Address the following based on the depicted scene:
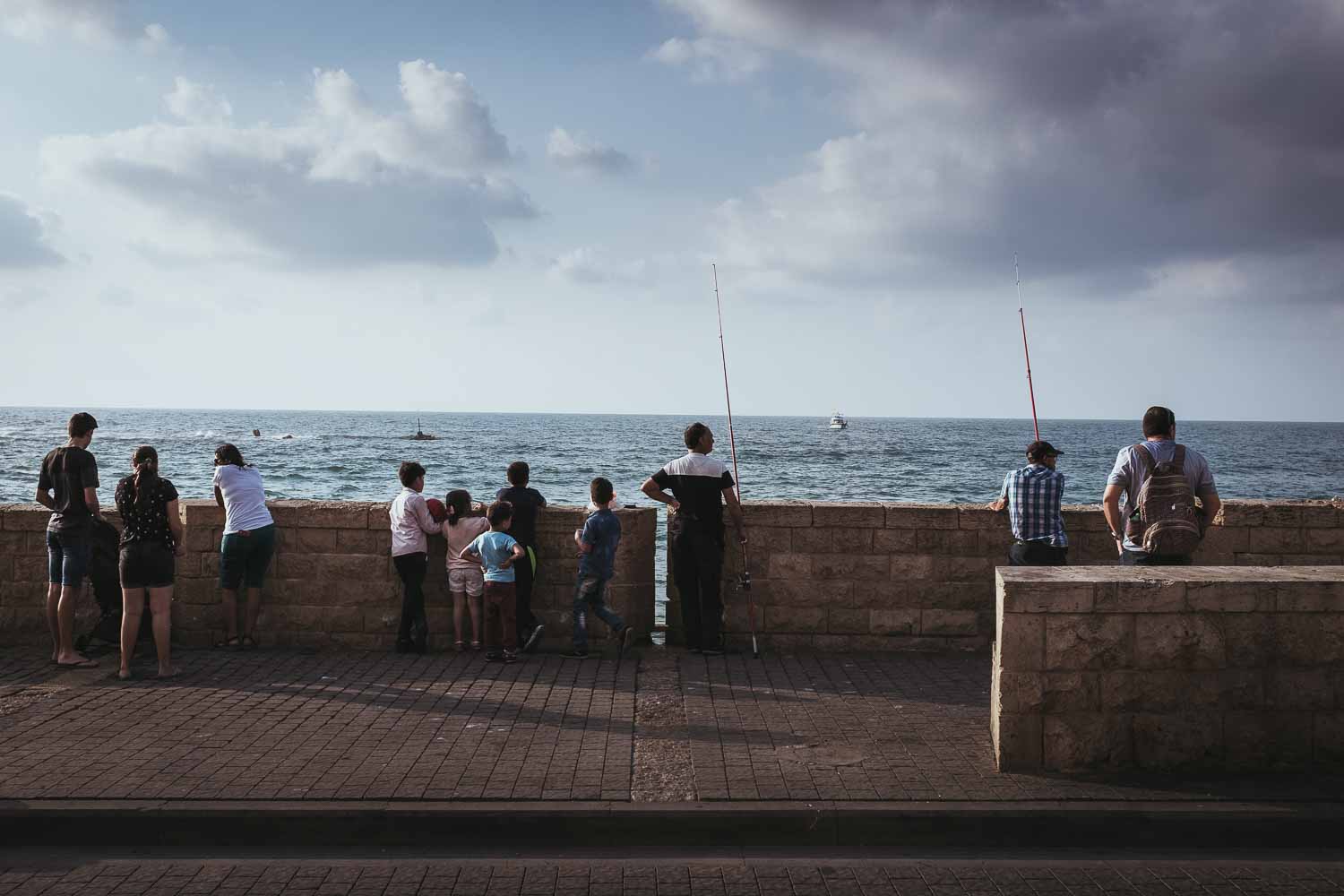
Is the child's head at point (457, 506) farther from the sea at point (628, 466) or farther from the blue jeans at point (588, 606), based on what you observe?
the sea at point (628, 466)

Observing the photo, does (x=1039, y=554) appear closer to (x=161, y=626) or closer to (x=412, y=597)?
(x=412, y=597)

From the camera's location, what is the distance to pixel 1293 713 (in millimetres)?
5738

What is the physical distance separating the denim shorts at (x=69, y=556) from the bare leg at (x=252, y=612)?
124 cm

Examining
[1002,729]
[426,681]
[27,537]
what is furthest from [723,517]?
[27,537]

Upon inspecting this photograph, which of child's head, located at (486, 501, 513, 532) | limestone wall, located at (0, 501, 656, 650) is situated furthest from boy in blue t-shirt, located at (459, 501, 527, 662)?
limestone wall, located at (0, 501, 656, 650)

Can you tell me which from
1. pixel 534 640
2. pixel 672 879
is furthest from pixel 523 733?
pixel 534 640

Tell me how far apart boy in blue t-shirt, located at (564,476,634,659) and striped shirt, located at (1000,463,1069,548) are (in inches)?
124

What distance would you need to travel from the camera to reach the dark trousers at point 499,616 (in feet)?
28.0

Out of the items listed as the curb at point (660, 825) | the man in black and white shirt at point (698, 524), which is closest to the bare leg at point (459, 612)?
the man in black and white shirt at point (698, 524)

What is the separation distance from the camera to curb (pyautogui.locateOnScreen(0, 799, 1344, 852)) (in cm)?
498

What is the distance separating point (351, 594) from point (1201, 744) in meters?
6.46

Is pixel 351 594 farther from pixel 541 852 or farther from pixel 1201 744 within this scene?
pixel 1201 744

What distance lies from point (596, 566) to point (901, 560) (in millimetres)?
2560

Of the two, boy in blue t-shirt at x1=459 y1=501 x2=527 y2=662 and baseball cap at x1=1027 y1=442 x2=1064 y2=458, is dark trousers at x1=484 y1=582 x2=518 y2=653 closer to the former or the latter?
boy in blue t-shirt at x1=459 y1=501 x2=527 y2=662
